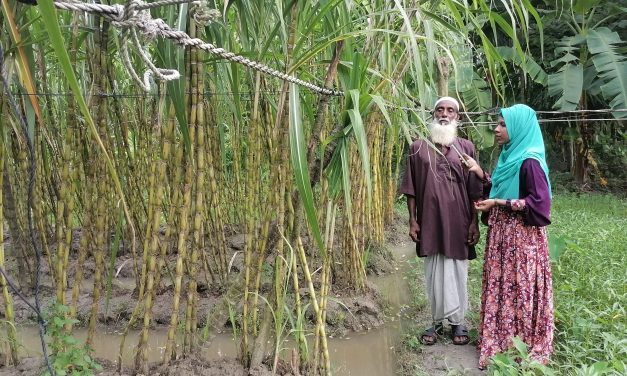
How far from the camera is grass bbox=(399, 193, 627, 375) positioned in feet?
7.16

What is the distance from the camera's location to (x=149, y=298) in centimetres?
176

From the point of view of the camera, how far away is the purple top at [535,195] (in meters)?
2.26

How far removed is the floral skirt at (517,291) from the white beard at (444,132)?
1.38ft

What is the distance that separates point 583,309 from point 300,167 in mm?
2027

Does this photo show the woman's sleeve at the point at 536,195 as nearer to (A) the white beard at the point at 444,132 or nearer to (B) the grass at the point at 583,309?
(A) the white beard at the point at 444,132

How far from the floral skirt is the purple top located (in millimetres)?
93

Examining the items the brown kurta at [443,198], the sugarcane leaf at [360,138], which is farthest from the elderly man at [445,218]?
the sugarcane leaf at [360,138]

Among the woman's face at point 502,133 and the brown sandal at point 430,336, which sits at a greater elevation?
the woman's face at point 502,133

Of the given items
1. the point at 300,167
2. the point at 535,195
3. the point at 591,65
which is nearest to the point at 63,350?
the point at 300,167

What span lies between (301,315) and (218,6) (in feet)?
3.75

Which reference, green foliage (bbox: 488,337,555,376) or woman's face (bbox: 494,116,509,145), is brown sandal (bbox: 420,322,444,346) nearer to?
green foliage (bbox: 488,337,555,376)

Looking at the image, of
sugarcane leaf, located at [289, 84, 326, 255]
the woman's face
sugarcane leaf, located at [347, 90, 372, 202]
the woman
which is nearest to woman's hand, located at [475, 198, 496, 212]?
the woman

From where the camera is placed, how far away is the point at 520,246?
2.36m

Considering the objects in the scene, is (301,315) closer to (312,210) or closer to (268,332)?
(268,332)
